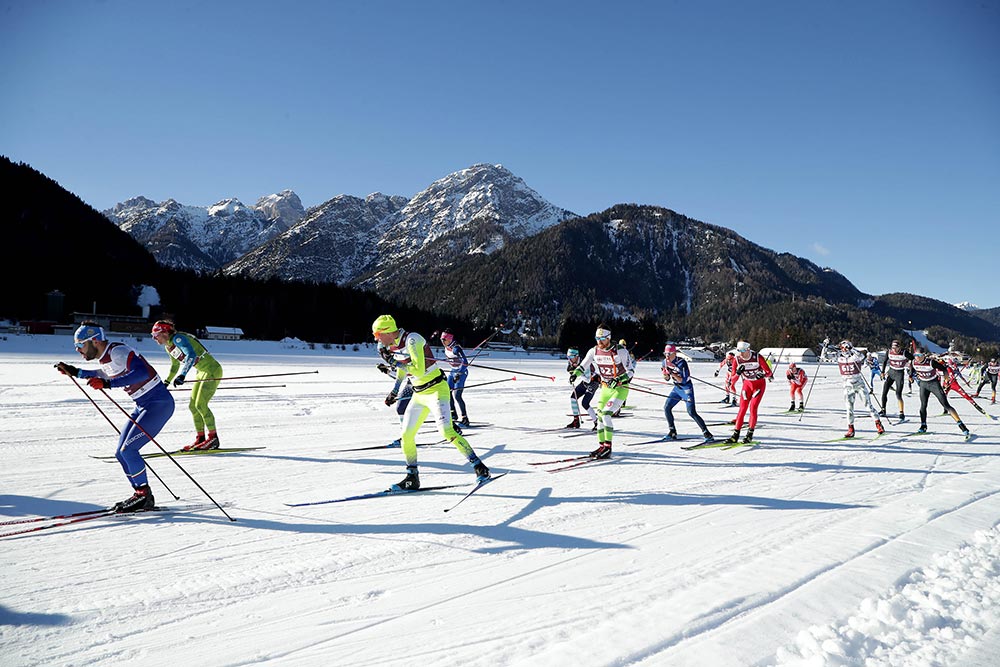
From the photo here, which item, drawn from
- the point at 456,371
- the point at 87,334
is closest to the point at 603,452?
the point at 456,371

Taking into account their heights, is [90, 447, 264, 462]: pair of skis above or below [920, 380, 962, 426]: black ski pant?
below

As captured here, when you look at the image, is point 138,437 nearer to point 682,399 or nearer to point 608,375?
point 608,375

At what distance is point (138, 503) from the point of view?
5574 mm

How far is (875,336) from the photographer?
183 metres

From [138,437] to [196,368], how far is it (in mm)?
3388

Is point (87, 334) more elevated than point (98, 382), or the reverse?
point (87, 334)

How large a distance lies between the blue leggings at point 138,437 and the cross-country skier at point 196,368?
2.54m

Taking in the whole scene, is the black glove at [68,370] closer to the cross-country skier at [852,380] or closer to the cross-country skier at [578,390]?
the cross-country skier at [578,390]

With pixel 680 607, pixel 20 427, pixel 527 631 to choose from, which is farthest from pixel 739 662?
pixel 20 427

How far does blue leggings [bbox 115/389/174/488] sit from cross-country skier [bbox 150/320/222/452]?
254 cm

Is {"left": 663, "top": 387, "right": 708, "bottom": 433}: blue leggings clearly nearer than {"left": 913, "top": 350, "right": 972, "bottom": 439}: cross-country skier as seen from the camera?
Yes

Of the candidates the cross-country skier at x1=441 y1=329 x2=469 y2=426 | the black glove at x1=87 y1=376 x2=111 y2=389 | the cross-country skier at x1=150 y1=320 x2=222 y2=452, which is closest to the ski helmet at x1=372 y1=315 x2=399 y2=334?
the black glove at x1=87 y1=376 x2=111 y2=389

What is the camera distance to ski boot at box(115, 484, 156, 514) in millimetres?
5520

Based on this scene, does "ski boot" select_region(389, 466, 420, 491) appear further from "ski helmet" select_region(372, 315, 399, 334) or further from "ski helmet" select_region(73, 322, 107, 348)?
"ski helmet" select_region(73, 322, 107, 348)
